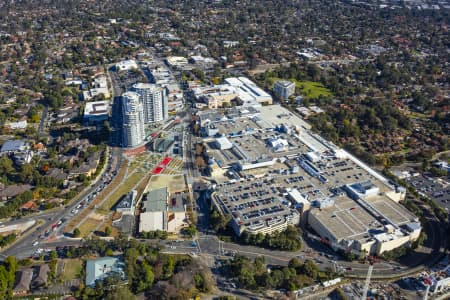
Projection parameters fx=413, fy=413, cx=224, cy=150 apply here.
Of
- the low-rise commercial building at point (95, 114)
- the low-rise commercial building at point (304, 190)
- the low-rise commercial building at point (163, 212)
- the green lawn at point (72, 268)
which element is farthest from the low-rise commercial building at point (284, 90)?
the green lawn at point (72, 268)

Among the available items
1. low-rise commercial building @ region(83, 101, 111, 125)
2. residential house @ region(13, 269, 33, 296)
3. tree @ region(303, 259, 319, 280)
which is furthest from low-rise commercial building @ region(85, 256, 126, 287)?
low-rise commercial building @ region(83, 101, 111, 125)

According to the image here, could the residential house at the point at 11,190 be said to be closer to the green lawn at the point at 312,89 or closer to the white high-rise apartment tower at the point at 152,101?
the white high-rise apartment tower at the point at 152,101

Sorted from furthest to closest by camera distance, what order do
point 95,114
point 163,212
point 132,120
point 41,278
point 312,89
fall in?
point 312,89, point 95,114, point 132,120, point 163,212, point 41,278

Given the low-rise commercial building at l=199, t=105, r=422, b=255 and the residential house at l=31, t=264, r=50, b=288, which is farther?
the low-rise commercial building at l=199, t=105, r=422, b=255

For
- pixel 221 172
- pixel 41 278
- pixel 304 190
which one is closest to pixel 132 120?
pixel 221 172

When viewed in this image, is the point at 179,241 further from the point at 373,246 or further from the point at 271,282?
the point at 373,246

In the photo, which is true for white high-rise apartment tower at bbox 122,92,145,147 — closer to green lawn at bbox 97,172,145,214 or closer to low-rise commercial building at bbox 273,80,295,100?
green lawn at bbox 97,172,145,214

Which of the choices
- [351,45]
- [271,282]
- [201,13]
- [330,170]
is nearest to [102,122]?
[330,170]

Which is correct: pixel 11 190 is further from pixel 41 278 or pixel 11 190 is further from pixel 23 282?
pixel 41 278
